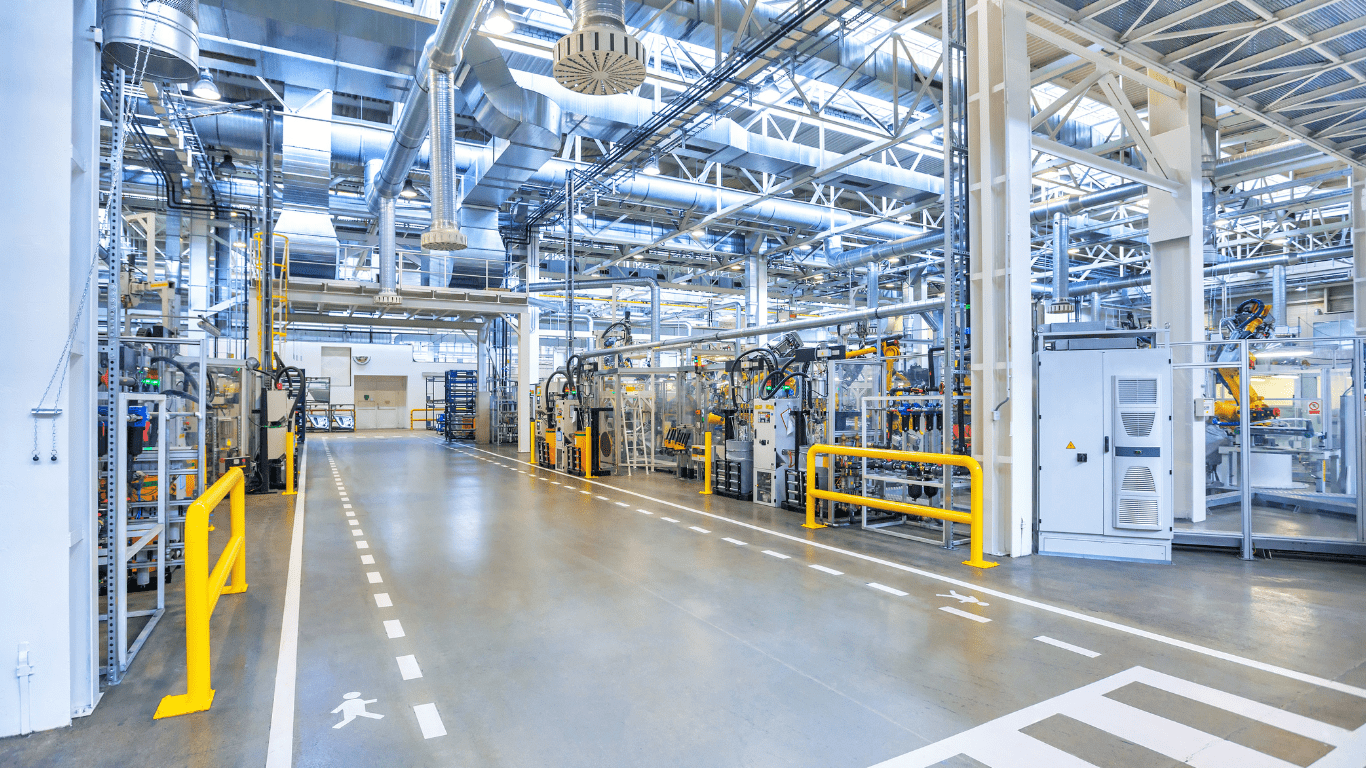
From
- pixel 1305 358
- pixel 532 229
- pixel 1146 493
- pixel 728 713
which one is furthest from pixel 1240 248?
pixel 728 713

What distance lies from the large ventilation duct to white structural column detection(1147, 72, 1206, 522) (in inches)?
478

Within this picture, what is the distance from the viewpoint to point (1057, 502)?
782 centimetres

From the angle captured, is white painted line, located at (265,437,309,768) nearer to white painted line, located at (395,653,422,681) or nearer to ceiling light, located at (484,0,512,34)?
white painted line, located at (395,653,422,681)

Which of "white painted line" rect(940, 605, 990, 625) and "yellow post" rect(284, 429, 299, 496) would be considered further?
"yellow post" rect(284, 429, 299, 496)

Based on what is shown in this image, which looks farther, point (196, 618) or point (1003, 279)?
point (1003, 279)

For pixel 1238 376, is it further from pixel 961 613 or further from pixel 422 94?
pixel 422 94

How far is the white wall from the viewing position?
113 ft

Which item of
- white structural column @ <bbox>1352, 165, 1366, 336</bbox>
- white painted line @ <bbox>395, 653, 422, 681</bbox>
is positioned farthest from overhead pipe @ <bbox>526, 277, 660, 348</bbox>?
white painted line @ <bbox>395, 653, 422, 681</bbox>

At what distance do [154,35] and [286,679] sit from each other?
208 inches

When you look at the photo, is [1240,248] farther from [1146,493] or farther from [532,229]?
[532,229]

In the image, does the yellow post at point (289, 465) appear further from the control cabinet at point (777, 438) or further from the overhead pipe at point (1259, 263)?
the overhead pipe at point (1259, 263)

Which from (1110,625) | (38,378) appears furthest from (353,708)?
(1110,625)

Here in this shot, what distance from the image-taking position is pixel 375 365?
A: 36.3m

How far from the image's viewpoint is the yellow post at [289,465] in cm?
1308
